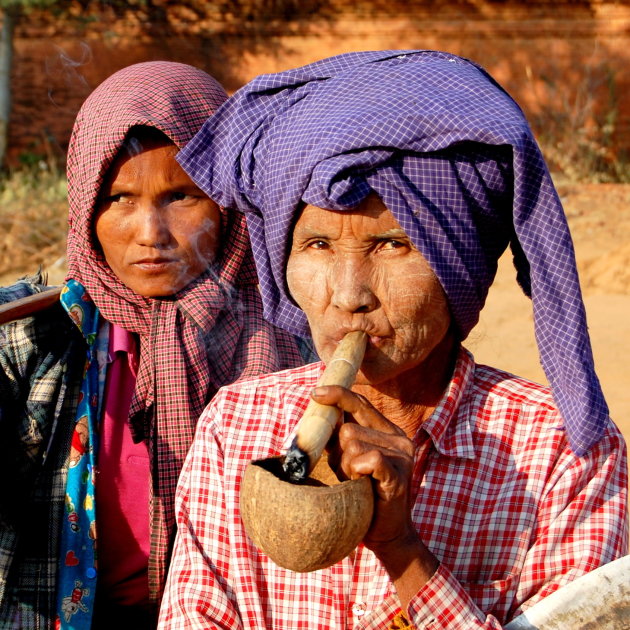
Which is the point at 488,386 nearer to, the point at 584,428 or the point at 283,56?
the point at 584,428

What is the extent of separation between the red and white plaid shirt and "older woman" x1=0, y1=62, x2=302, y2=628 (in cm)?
74

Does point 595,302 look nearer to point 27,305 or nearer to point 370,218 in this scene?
point 27,305

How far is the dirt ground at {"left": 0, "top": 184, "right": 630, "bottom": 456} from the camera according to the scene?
8.00m

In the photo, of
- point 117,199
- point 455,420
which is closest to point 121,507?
point 117,199

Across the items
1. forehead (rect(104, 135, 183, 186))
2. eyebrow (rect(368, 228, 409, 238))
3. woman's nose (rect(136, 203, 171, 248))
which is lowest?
woman's nose (rect(136, 203, 171, 248))

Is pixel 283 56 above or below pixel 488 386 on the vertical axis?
below

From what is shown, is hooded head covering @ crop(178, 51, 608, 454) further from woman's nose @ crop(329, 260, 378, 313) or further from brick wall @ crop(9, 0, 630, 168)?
brick wall @ crop(9, 0, 630, 168)

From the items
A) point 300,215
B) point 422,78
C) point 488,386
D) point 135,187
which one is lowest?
point 488,386

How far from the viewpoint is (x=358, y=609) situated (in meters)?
2.21

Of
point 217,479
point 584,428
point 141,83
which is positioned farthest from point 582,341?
point 141,83

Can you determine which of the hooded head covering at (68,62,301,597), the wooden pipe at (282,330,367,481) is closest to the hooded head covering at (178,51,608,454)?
the wooden pipe at (282,330,367,481)

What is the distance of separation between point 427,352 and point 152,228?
1.15 metres

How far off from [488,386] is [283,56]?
13.4 meters

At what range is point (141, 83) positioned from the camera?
10.7ft
